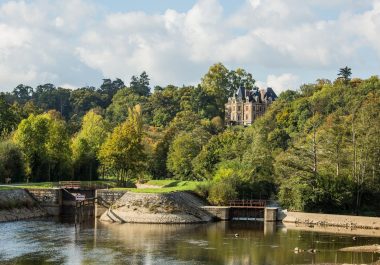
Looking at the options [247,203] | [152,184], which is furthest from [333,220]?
[152,184]

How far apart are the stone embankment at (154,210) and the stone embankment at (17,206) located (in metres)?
8.39

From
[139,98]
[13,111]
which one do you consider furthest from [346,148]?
[139,98]

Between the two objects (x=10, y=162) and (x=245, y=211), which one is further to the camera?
(x=10, y=162)

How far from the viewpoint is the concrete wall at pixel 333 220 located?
6747 cm

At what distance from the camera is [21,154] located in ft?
287

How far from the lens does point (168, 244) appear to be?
54656 millimetres

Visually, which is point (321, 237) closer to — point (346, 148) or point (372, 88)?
point (346, 148)

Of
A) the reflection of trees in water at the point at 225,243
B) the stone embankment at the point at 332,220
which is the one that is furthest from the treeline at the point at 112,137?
the stone embankment at the point at 332,220

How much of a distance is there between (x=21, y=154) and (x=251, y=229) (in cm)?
3717

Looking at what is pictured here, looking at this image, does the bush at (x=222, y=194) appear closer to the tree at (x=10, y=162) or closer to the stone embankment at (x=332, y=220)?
the stone embankment at (x=332, y=220)

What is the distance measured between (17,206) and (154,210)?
15.7 metres

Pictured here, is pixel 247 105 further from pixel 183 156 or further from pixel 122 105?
pixel 183 156

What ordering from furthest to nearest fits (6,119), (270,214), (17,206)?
(6,119), (270,214), (17,206)

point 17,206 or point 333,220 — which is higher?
point 17,206
